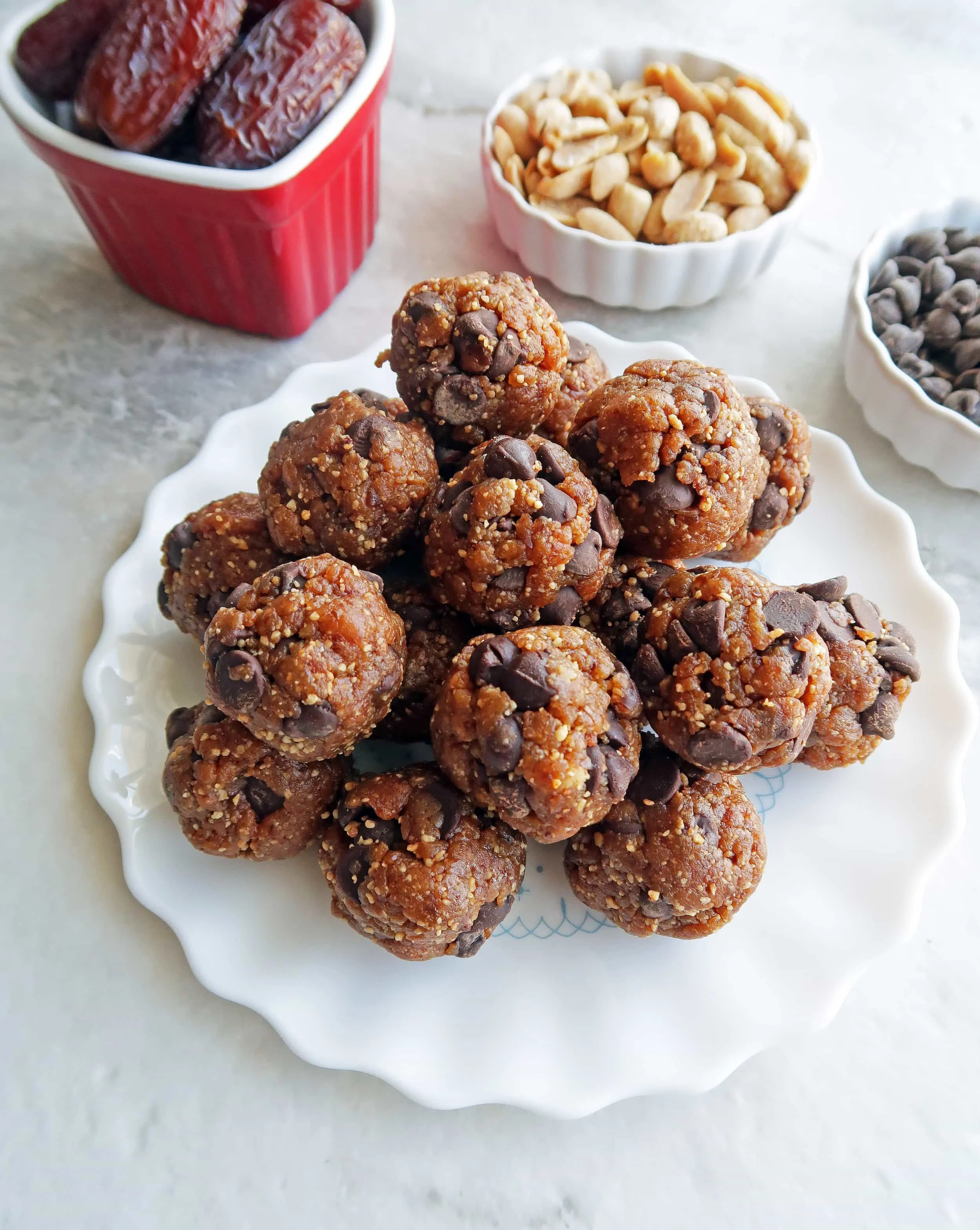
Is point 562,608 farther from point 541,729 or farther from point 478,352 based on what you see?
point 478,352

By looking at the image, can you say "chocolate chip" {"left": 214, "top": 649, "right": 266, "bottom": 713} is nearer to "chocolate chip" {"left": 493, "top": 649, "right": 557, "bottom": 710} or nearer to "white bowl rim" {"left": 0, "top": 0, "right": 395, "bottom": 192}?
"chocolate chip" {"left": 493, "top": 649, "right": 557, "bottom": 710}

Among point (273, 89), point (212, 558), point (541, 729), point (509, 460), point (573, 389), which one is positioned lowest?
point (212, 558)

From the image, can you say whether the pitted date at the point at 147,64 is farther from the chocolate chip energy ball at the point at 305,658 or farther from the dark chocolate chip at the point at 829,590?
the dark chocolate chip at the point at 829,590

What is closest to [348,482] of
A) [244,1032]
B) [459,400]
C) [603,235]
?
[459,400]

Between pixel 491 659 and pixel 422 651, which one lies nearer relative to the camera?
pixel 491 659

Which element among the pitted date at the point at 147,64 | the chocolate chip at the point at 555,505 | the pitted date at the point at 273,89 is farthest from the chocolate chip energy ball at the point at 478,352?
the pitted date at the point at 147,64

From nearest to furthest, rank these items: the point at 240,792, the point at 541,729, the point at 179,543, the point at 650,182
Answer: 1. the point at 541,729
2. the point at 240,792
3. the point at 179,543
4. the point at 650,182
